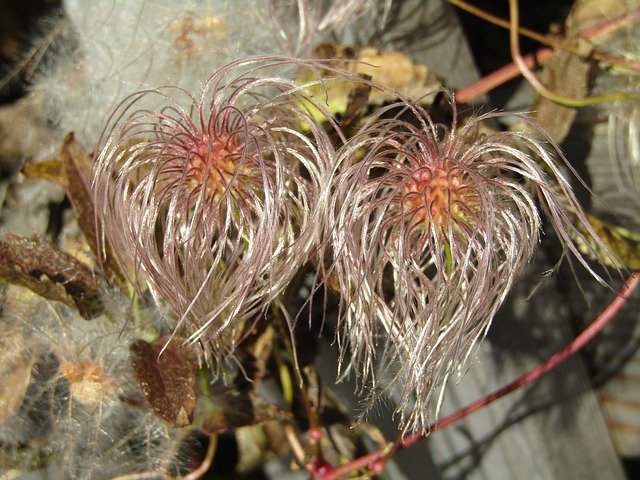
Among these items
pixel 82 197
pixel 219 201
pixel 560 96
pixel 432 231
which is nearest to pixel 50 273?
pixel 82 197

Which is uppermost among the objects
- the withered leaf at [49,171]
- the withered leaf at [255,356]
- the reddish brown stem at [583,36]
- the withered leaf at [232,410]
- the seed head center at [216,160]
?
the withered leaf at [49,171]

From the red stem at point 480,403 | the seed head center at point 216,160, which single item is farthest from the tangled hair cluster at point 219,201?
the red stem at point 480,403

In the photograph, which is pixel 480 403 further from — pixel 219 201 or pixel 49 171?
pixel 49 171

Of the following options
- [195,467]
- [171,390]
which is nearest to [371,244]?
[171,390]

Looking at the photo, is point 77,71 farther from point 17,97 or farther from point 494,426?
point 494,426

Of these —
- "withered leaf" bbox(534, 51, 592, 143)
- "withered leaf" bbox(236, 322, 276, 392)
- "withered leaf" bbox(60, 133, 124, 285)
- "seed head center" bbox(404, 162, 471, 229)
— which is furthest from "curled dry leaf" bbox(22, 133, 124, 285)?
"withered leaf" bbox(534, 51, 592, 143)

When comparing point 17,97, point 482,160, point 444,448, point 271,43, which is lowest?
point 444,448

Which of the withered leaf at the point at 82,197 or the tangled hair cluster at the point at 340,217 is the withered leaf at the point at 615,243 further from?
the withered leaf at the point at 82,197
